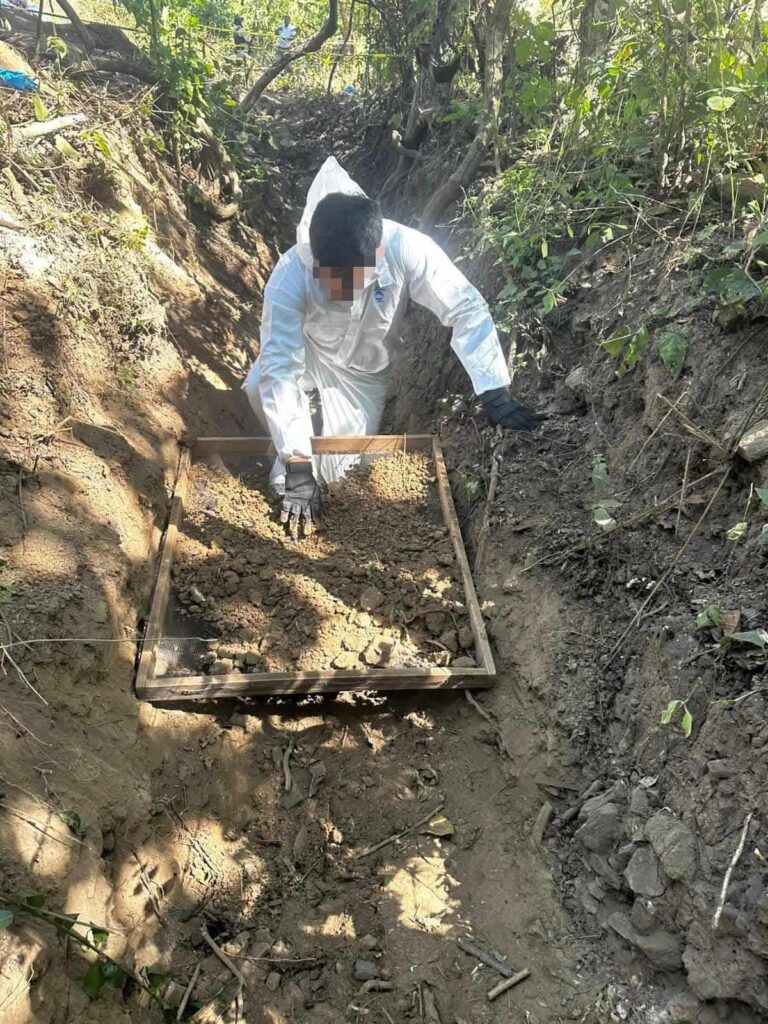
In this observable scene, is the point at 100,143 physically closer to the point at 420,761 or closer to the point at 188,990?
the point at 420,761

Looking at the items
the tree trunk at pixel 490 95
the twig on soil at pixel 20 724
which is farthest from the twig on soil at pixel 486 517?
the tree trunk at pixel 490 95

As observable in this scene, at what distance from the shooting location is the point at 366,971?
5.77ft

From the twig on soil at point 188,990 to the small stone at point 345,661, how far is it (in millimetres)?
931

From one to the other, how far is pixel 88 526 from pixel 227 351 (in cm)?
202

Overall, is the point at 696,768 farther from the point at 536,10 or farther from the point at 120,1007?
the point at 536,10

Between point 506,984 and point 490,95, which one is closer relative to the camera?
point 506,984

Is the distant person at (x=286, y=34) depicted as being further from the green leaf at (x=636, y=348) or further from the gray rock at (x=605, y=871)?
the gray rock at (x=605, y=871)

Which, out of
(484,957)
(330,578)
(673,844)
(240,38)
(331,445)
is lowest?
(484,957)

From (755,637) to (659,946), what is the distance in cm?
75

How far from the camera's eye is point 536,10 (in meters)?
4.10

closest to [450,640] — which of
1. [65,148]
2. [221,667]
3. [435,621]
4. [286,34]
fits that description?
[435,621]

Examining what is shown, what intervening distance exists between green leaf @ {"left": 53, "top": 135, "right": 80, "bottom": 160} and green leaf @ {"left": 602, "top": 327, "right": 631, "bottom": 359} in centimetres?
268

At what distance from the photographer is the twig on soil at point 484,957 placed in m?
1.72

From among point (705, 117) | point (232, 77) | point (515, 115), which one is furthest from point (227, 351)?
point (232, 77)
